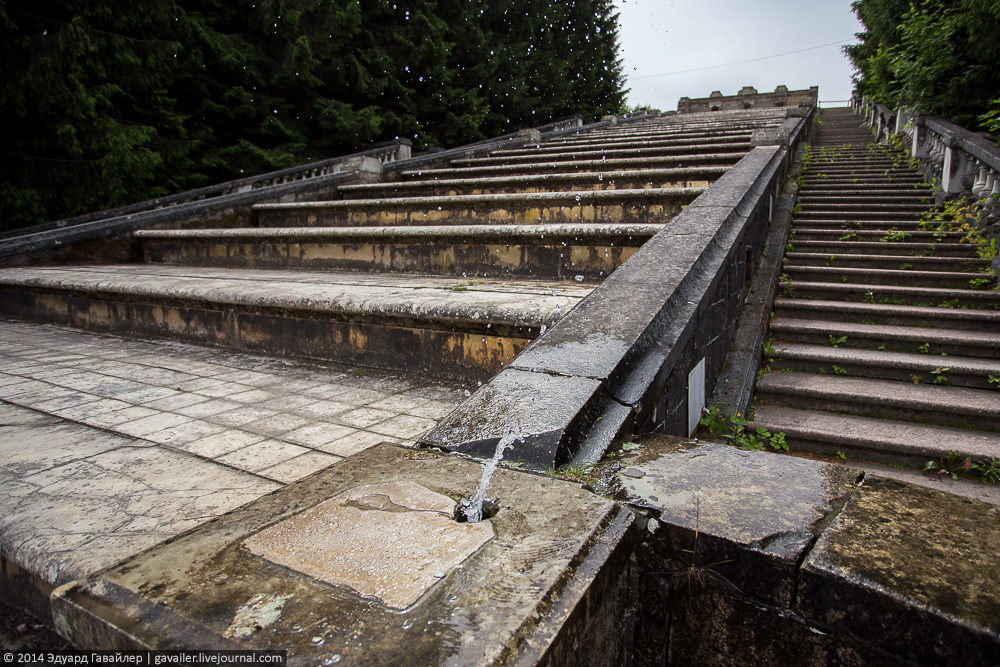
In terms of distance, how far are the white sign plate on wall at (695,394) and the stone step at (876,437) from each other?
0.89 metres

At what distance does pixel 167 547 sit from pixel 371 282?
3241mm

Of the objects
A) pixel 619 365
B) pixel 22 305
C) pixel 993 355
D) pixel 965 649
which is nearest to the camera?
pixel 965 649

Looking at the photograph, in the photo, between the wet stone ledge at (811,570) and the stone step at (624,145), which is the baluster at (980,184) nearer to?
the stone step at (624,145)

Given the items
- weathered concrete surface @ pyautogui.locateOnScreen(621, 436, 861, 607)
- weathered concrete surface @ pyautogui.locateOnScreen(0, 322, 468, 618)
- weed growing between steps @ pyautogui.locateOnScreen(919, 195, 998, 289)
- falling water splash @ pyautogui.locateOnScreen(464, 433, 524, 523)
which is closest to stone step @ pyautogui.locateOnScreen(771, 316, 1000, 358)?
weed growing between steps @ pyautogui.locateOnScreen(919, 195, 998, 289)

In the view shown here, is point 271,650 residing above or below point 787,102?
below

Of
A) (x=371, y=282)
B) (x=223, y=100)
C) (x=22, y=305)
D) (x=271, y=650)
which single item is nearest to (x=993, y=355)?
(x=371, y=282)

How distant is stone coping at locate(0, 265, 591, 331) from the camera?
307 cm

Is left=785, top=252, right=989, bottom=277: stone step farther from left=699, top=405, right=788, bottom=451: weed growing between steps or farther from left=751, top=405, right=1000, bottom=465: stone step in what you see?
left=699, top=405, right=788, bottom=451: weed growing between steps

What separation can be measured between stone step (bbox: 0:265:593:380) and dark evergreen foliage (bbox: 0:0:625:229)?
143 inches

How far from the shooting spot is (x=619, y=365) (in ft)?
6.47

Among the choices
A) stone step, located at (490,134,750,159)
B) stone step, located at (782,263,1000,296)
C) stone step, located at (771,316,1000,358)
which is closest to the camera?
stone step, located at (771,316,1000,358)

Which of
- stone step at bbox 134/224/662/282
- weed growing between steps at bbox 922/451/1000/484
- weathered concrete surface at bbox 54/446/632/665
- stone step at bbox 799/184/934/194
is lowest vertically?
weed growing between steps at bbox 922/451/1000/484

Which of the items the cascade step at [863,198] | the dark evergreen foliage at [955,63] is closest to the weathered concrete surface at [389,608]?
the dark evergreen foliage at [955,63]

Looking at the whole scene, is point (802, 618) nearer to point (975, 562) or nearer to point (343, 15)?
point (975, 562)
